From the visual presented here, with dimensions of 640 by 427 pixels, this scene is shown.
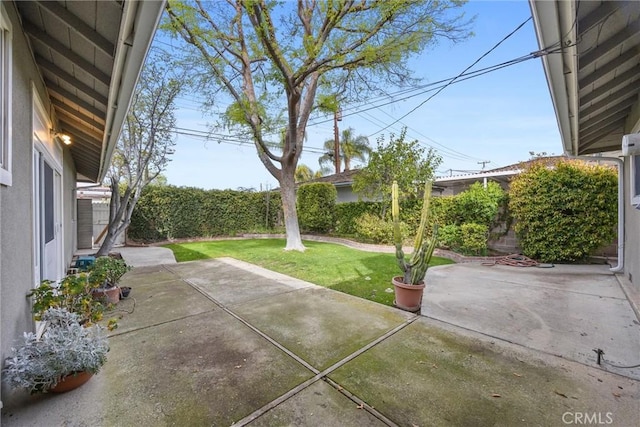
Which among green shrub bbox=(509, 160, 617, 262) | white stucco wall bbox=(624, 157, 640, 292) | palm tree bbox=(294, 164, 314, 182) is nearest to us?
white stucco wall bbox=(624, 157, 640, 292)

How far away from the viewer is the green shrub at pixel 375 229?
1057 centimetres

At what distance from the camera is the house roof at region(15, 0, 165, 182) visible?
2.05 meters

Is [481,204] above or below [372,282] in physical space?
above

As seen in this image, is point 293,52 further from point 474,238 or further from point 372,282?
point 474,238

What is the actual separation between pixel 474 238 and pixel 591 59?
6123 millimetres

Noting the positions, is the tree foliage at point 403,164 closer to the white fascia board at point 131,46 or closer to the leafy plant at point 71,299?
the white fascia board at point 131,46

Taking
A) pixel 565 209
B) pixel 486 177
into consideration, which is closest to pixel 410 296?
pixel 565 209

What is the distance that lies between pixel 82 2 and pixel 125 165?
21.1ft

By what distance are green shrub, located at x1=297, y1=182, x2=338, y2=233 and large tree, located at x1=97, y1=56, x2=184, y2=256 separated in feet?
24.1

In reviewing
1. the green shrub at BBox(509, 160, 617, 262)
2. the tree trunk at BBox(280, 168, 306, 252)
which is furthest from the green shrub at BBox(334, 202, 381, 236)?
the green shrub at BBox(509, 160, 617, 262)

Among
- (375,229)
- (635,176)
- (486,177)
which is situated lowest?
(375,229)

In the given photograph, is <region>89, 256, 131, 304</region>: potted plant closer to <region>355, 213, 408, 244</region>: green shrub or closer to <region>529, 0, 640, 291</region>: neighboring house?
<region>529, 0, 640, 291</region>: neighboring house

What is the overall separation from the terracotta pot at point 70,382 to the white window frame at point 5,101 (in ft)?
5.18

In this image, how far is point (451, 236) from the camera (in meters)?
8.88
